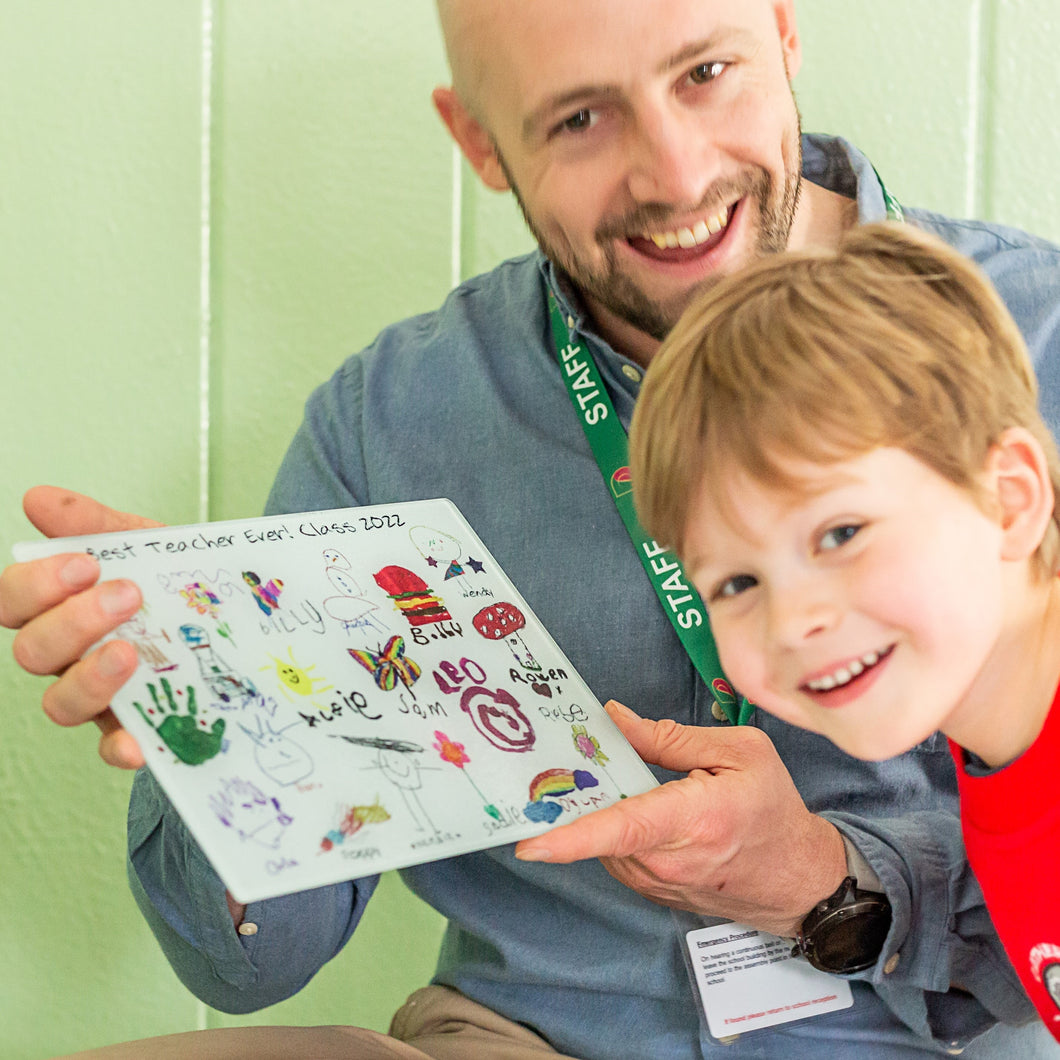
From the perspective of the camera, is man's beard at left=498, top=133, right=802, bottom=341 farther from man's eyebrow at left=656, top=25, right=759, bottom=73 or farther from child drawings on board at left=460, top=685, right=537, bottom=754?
child drawings on board at left=460, top=685, right=537, bottom=754

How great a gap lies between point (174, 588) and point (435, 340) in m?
0.58

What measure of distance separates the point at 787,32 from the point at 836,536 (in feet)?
2.37

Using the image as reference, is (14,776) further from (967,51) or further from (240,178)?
(967,51)

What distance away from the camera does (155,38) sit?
4.74ft

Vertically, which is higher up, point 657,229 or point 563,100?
point 563,100

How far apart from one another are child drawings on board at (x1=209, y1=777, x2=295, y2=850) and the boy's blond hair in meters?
0.32

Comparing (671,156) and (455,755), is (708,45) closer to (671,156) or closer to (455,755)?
(671,156)

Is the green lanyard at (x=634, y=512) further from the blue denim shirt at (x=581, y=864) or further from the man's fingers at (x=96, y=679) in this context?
the man's fingers at (x=96, y=679)

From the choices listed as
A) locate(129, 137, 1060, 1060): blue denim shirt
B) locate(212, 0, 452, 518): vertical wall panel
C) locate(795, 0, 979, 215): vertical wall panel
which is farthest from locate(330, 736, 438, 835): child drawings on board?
locate(795, 0, 979, 215): vertical wall panel

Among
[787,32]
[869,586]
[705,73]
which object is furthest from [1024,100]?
[869,586]

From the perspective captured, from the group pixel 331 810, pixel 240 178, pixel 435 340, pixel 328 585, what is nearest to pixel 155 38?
pixel 240 178

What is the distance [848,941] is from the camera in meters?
0.99

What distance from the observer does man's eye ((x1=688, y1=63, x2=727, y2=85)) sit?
111 cm

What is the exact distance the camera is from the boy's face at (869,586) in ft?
2.33
